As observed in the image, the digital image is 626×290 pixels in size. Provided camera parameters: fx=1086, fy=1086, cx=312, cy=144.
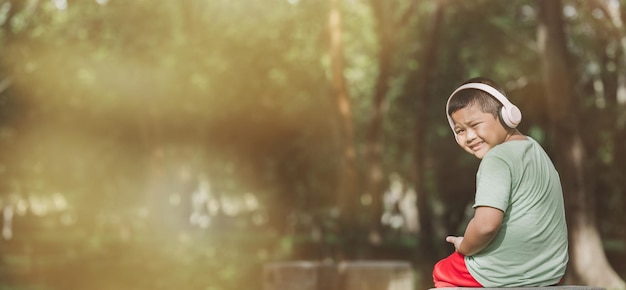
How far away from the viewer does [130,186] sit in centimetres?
4769

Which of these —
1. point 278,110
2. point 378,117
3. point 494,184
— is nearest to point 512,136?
point 494,184

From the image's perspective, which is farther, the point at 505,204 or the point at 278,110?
the point at 278,110

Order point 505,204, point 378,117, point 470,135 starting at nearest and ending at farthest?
point 505,204 → point 470,135 → point 378,117

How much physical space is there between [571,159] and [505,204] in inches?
543

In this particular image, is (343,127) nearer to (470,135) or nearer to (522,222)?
(470,135)

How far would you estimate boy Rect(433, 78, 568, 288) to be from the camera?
4.12m

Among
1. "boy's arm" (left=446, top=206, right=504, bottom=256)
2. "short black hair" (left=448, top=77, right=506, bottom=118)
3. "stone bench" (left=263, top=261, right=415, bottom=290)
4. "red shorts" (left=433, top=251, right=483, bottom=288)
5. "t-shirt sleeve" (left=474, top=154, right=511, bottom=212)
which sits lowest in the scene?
"stone bench" (left=263, top=261, right=415, bottom=290)

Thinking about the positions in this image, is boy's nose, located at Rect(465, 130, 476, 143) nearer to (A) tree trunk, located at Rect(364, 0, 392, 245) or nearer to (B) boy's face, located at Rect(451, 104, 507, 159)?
(B) boy's face, located at Rect(451, 104, 507, 159)

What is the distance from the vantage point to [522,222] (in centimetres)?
419

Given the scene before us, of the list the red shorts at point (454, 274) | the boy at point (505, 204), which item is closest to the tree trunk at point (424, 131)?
the red shorts at point (454, 274)

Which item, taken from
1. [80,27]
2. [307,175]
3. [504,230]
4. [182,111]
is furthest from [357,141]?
[504,230]

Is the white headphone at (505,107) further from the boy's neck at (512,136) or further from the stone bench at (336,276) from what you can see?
the stone bench at (336,276)

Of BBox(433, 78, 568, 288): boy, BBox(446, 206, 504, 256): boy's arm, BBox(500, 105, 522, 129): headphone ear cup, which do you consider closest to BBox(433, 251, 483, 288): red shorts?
BBox(433, 78, 568, 288): boy

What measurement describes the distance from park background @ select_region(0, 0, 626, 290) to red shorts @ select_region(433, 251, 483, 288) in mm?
13139
